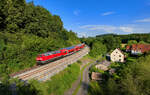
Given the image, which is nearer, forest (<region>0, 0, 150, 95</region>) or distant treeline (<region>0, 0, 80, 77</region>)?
forest (<region>0, 0, 150, 95</region>)

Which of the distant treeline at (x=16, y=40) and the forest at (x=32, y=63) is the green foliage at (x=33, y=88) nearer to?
the forest at (x=32, y=63)

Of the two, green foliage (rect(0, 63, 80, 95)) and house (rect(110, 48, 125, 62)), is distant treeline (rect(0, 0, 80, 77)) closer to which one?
green foliage (rect(0, 63, 80, 95))

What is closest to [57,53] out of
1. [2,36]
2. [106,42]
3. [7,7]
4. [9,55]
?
[9,55]

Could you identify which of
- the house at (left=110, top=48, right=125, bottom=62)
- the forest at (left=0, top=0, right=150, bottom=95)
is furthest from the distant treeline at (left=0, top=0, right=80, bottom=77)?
the house at (left=110, top=48, right=125, bottom=62)

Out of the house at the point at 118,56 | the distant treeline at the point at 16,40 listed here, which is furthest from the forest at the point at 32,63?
the house at the point at 118,56

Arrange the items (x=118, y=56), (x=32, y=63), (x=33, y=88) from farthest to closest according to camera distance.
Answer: (x=118, y=56) → (x=32, y=63) → (x=33, y=88)

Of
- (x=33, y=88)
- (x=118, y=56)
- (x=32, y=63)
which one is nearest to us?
(x=33, y=88)

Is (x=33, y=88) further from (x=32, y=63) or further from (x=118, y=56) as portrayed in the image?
(x=118, y=56)

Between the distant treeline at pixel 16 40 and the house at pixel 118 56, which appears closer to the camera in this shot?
the distant treeline at pixel 16 40

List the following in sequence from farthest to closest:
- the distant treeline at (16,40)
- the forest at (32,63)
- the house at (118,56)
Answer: the house at (118,56), the distant treeline at (16,40), the forest at (32,63)

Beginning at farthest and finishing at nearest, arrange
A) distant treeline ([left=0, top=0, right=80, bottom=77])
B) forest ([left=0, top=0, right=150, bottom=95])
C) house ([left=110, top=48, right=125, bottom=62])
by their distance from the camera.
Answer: house ([left=110, top=48, right=125, bottom=62])
distant treeline ([left=0, top=0, right=80, bottom=77])
forest ([left=0, top=0, right=150, bottom=95])

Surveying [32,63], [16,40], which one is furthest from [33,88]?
[16,40]

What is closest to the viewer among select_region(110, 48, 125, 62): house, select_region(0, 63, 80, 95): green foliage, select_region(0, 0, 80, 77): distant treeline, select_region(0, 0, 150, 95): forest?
select_region(0, 63, 80, 95): green foliage

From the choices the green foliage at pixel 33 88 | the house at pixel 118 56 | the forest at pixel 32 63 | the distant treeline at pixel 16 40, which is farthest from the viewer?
the house at pixel 118 56
